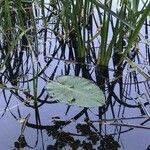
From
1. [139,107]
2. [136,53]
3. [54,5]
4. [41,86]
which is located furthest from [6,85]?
[54,5]

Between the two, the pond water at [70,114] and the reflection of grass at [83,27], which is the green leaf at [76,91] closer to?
the pond water at [70,114]

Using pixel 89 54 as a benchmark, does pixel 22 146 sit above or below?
below

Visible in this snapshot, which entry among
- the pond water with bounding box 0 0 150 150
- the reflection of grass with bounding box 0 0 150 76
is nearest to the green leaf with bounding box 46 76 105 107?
the pond water with bounding box 0 0 150 150

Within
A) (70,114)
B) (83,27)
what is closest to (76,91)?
(70,114)

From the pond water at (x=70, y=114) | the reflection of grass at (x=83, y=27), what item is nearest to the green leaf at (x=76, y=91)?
the pond water at (x=70, y=114)

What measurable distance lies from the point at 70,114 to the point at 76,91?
0.41ft

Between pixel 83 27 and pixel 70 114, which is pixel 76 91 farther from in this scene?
pixel 83 27

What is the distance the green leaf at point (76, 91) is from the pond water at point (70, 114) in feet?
0.08

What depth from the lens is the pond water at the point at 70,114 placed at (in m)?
1.26

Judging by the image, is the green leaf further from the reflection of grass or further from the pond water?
the reflection of grass

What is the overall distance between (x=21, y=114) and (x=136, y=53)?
0.84m

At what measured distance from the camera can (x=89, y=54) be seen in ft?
6.50

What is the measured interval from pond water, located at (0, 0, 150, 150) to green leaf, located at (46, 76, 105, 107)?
0.08 ft

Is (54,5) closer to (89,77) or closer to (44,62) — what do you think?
(44,62)
